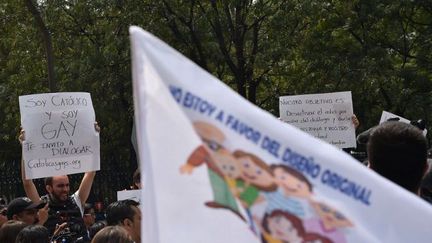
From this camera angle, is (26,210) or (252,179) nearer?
(252,179)

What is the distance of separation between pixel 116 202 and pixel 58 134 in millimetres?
1489

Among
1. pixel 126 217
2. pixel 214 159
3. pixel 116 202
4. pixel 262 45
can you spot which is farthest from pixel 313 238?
pixel 262 45

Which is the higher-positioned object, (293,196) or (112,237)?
A: (293,196)

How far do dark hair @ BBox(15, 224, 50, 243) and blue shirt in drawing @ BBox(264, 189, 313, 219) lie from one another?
2.98 m

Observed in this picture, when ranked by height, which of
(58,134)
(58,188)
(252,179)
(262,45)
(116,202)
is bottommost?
(116,202)

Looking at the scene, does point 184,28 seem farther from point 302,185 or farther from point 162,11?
point 302,185

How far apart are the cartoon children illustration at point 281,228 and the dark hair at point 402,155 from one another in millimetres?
625

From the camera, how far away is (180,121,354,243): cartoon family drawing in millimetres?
2156

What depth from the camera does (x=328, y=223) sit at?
215 cm

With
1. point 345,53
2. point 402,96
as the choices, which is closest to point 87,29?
point 345,53

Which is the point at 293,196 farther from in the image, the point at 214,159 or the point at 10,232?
the point at 10,232

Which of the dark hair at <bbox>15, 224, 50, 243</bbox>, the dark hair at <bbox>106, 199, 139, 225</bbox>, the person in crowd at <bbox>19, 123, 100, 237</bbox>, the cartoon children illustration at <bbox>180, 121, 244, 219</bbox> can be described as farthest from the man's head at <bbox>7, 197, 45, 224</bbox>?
the cartoon children illustration at <bbox>180, 121, 244, 219</bbox>

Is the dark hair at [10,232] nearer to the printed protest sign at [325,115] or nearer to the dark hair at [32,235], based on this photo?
the dark hair at [32,235]

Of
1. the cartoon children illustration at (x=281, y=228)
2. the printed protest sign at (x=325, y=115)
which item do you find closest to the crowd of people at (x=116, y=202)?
the cartoon children illustration at (x=281, y=228)
